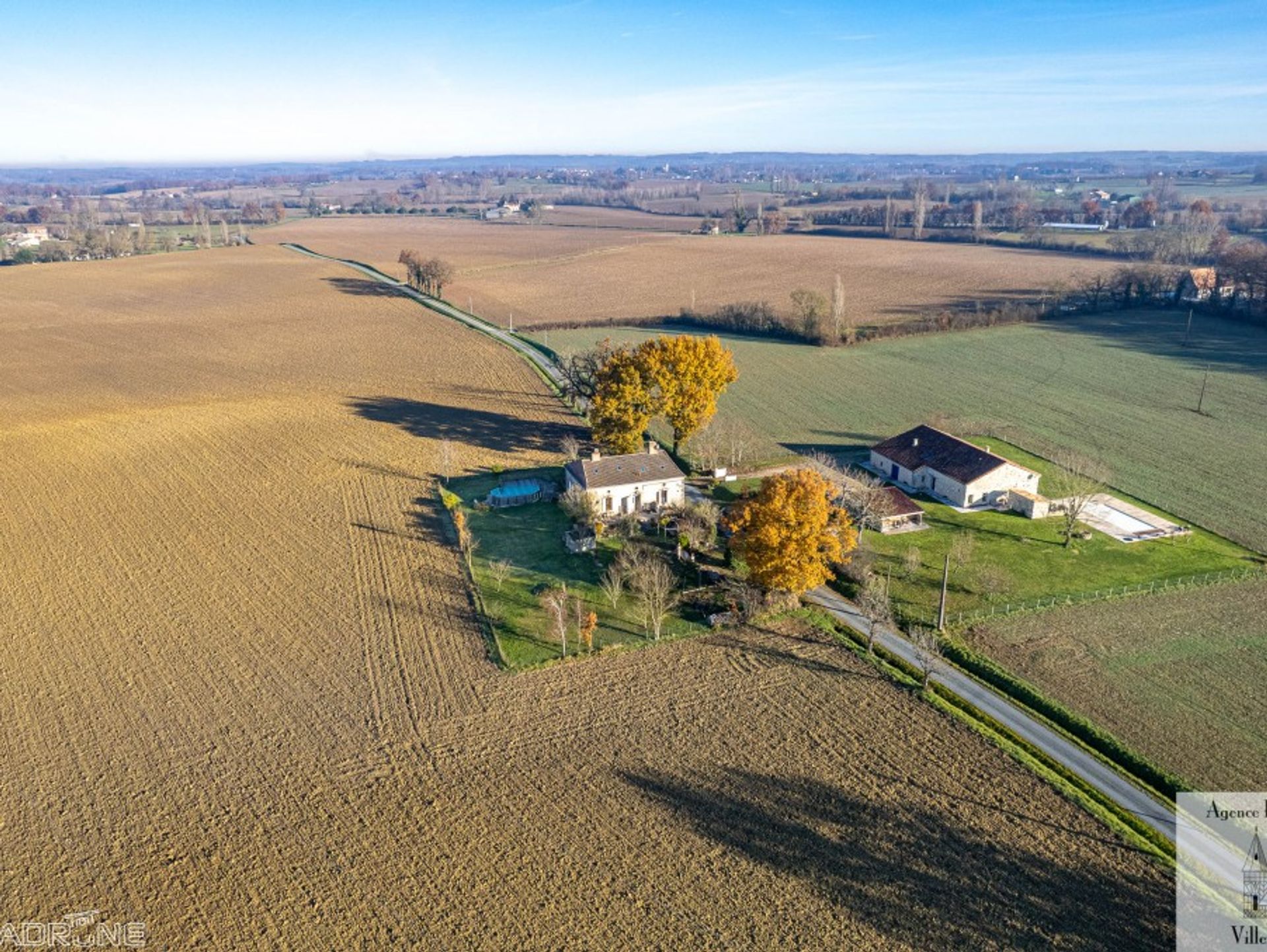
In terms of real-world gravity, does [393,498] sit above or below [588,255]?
below

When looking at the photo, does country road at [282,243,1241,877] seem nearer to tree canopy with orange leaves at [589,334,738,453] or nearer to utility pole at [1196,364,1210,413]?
tree canopy with orange leaves at [589,334,738,453]

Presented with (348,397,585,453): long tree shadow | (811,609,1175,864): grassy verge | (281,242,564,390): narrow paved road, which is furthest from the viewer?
(281,242,564,390): narrow paved road

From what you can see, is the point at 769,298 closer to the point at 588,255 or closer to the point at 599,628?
the point at 588,255

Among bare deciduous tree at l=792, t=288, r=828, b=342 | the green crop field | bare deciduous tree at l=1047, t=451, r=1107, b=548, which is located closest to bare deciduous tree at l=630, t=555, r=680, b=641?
the green crop field

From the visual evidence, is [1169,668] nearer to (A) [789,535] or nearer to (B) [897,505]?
(A) [789,535]

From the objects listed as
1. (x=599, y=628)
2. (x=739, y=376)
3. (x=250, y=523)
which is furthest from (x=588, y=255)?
(x=599, y=628)

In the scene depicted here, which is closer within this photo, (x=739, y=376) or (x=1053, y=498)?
(x=1053, y=498)
